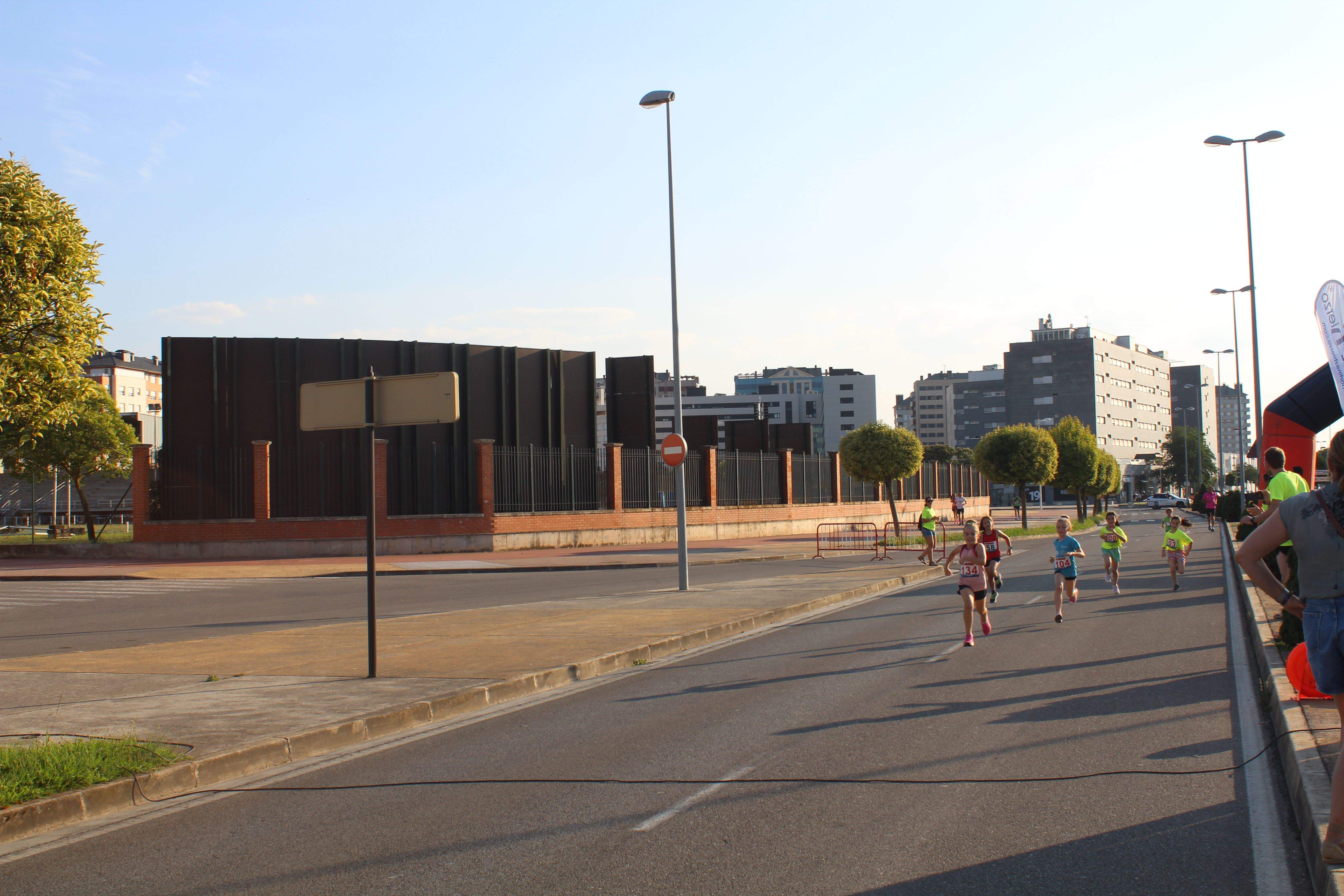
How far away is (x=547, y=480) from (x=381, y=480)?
5529 millimetres

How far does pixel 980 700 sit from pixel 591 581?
15.3 meters

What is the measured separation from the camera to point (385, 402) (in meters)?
9.62

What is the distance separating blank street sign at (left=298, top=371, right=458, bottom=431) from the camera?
9234mm

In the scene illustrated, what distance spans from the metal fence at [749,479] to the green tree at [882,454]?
15.8 feet

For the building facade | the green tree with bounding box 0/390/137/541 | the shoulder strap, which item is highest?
the building facade

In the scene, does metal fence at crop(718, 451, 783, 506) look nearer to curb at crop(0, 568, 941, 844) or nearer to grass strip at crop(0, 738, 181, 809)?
curb at crop(0, 568, 941, 844)

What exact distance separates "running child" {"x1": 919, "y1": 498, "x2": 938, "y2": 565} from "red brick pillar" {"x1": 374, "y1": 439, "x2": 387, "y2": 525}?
16.1 m

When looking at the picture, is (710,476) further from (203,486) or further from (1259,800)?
(1259,800)

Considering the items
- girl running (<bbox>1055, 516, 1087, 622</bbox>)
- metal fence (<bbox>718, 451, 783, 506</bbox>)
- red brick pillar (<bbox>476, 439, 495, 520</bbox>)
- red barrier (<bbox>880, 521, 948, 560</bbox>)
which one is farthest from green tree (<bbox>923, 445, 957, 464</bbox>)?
girl running (<bbox>1055, 516, 1087, 622</bbox>)

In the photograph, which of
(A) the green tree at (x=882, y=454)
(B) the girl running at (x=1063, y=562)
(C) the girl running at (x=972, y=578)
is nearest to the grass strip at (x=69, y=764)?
(C) the girl running at (x=972, y=578)

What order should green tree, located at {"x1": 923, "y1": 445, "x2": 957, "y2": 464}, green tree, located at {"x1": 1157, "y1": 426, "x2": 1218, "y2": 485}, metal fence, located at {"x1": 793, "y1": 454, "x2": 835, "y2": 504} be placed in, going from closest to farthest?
metal fence, located at {"x1": 793, "y1": 454, "x2": 835, "y2": 504} < green tree, located at {"x1": 1157, "y1": 426, "x2": 1218, "y2": 485} < green tree, located at {"x1": 923, "y1": 445, "x2": 957, "y2": 464}

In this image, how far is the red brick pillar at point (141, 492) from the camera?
32.8 metres

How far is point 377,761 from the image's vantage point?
6.92m

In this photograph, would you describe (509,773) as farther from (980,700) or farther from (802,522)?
(802,522)
